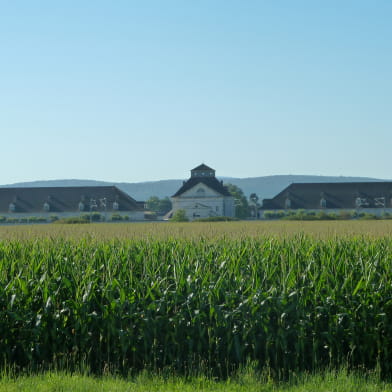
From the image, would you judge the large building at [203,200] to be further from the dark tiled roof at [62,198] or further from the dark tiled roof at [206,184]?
the dark tiled roof at [62,198]

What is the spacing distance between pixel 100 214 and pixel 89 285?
332 ft

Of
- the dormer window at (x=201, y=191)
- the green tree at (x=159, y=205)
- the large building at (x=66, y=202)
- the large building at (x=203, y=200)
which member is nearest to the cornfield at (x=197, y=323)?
the large building at (x=66, y=202)

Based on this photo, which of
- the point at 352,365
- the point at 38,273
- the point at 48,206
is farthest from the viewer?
the point at 48,206

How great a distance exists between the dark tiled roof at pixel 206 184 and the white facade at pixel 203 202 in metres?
0.73

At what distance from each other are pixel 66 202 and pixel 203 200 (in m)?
26.0

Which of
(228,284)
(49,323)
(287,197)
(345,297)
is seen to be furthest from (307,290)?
(287,197)

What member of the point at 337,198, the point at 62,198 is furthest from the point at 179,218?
the point at 337,198

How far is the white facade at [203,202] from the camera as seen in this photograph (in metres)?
126

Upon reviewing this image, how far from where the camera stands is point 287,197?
12631cm

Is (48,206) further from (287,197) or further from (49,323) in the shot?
(49,323)

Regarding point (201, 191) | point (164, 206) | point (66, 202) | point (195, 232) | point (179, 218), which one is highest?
point (201, 191)

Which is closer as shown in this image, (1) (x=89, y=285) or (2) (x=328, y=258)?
(1) (x=89, y=285)

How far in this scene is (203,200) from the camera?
12838 centimetres

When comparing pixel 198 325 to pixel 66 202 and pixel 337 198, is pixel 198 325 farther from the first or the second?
pixel 337 198
